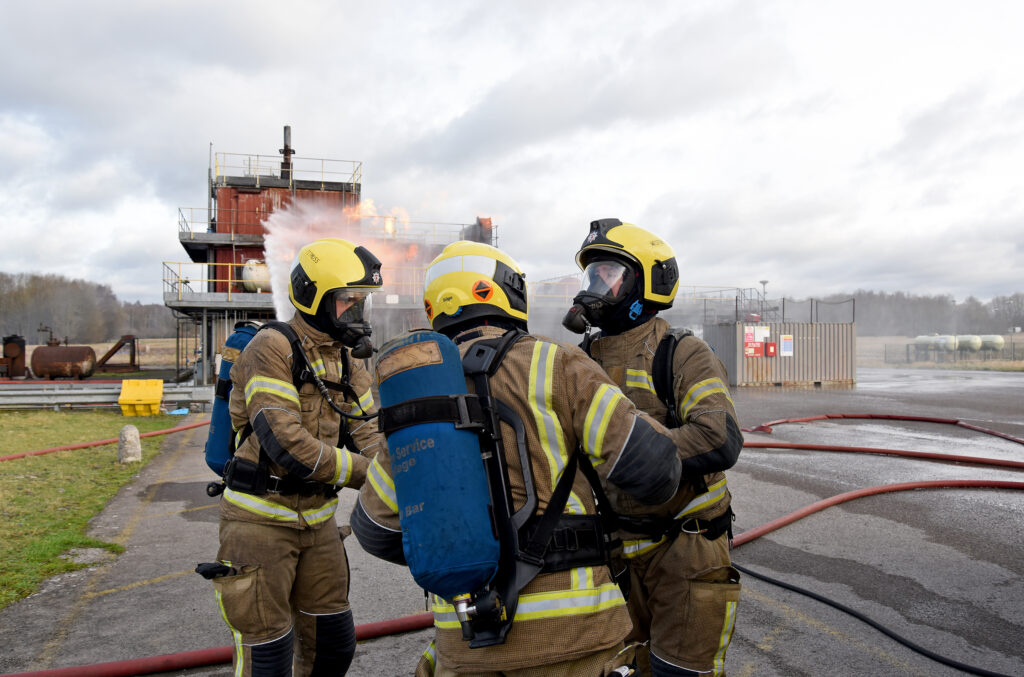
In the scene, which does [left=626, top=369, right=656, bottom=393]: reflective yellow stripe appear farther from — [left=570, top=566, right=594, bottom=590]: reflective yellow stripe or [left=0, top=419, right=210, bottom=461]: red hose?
[left=0, top=419, right=210, bottom=461]: red hose

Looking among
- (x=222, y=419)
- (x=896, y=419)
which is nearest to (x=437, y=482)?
(x=222, y=419)

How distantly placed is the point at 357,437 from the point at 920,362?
56969mm

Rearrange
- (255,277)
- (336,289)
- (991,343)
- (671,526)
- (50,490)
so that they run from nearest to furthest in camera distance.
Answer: (671,526), (336,289), (50,490), (255,277), (991,343)

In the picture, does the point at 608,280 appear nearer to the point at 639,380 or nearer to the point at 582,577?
the point at 639,380

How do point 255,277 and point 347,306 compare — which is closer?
point 347,306

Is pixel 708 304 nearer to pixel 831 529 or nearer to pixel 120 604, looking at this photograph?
pixel 831 529

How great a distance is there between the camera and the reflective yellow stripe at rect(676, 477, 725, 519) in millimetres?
2766

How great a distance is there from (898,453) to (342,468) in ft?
30.2

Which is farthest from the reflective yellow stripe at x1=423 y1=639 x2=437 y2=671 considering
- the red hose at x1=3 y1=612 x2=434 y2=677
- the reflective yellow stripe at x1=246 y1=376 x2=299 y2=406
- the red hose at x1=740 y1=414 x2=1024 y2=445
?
the red hose at x1=740 y1=414 x2=1024 y2=445

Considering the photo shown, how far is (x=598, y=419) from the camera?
5.91ft

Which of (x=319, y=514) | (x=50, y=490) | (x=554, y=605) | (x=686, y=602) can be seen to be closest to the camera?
(x=554, y=605)

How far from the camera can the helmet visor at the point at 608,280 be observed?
3041 mm

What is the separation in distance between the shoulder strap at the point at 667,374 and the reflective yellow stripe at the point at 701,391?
8 cm

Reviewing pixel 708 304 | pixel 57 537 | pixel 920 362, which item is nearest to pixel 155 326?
pixel 708 304
